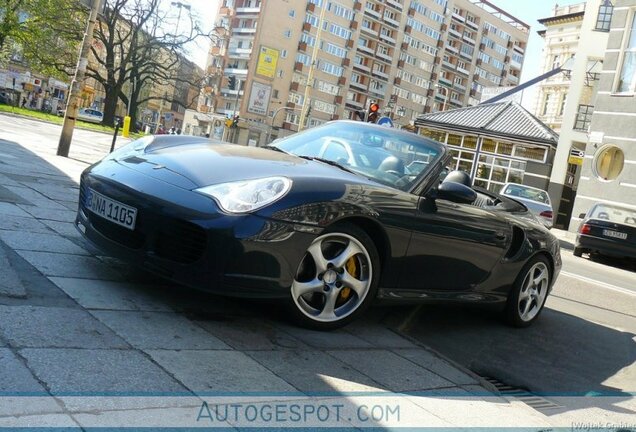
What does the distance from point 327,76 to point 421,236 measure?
8673cm

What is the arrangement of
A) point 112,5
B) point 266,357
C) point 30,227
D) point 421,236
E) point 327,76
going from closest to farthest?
point 266,357
point 421,236
point 30,227
point 112,5
point 327,76

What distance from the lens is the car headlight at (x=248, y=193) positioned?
3521mm

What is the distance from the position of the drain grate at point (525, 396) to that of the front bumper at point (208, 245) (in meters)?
1.40

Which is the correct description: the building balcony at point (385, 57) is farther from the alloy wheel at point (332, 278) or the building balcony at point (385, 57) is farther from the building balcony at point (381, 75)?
the alloy wheel at point (332, 278)

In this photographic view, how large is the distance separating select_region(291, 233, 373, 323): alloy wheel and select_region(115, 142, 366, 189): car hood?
1.37 ft

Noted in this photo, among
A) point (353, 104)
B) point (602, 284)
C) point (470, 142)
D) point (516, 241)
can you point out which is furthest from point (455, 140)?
point (353, 104)

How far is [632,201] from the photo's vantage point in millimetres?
26078

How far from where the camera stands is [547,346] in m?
5.11

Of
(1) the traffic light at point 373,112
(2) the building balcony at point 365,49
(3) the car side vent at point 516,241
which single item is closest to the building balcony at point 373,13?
(2) the building balcony at point 365,49

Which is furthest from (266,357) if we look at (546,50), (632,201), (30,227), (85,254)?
(546,50)

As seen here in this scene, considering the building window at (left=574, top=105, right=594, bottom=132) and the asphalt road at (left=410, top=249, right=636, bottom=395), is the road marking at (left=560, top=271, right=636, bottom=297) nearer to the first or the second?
the asphalt road at (left=410, top=249, right=636, bottom=395)

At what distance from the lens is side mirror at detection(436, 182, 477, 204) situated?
4.26 metres

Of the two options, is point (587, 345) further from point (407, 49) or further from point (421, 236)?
point (407, 49)

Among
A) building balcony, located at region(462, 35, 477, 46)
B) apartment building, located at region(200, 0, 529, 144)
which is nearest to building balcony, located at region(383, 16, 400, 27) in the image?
apartment building, located at region(200, 0, 529, 144)
